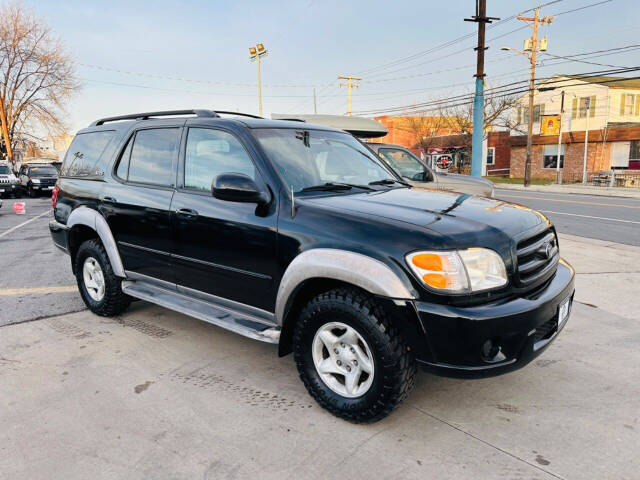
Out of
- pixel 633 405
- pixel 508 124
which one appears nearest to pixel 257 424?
pixel 633 405

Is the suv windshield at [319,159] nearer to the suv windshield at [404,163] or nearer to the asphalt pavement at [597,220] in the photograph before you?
the suv windshield at [404,163]

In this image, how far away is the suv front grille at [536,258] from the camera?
2707 mm

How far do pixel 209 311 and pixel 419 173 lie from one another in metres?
5.39

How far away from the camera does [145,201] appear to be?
3.91 metres

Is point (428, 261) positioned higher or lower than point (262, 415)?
higher

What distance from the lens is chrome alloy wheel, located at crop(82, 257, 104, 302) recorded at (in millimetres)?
4578

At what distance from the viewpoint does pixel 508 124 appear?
133ft

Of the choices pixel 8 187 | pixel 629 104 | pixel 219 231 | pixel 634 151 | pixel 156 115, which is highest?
pixel 629 104

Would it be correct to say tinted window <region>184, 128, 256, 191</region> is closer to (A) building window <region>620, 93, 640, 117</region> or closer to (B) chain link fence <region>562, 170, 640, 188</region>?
(B) chain link fence <region>562, 170, 640, 188</region>

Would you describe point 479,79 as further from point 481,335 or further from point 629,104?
point 629,104

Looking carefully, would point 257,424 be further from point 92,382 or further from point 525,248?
point 525,248

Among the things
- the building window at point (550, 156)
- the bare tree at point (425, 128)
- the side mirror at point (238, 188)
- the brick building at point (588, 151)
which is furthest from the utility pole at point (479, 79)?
the bare tree at point (425, 128)

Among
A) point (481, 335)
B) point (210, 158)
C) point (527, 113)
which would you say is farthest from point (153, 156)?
point (527, 113)

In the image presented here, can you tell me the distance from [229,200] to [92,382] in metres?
1.59
